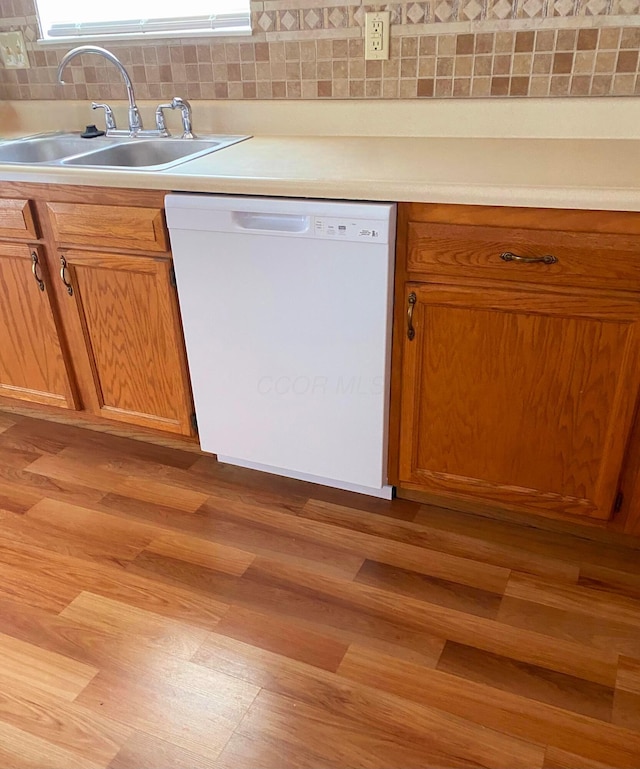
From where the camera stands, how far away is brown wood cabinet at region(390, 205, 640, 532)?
137cm

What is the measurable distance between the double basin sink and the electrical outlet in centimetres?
47

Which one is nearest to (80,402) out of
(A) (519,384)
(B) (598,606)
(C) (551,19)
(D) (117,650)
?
(D) (117,650)

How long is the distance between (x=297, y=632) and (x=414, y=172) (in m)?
1.11

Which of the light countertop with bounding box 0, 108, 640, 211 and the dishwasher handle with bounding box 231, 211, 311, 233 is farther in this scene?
the dishwasher handle with bounding box 231, 211, 311, 233

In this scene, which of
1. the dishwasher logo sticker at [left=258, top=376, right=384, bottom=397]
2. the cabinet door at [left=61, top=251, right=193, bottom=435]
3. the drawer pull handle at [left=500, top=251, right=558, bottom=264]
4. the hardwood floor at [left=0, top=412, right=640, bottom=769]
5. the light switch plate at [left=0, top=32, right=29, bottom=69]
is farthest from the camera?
the light switch plate at [left=0, top=32, right=29, bottom=69]

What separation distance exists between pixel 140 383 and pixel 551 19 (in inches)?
60.8

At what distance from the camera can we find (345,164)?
1.62m

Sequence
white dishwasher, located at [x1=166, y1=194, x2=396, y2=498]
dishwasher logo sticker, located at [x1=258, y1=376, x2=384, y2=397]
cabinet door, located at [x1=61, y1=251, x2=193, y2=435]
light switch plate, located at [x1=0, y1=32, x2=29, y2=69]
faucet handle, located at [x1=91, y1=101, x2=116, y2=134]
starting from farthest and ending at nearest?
light switch plate, located at [x1=0, y1=32, x2=29, y2=69] → faucet handle, located at [x1=91, y1=101, x2=116, y2=134] → cabinet door, located at [x1=61, y1=251, x2=193, y2=435] → dishwasher logo sticker, located at [x1=258, y1=376, x2=384, y2=397] → white dishwasher, located at [x1=166, y1=194, x2=396, y2=498]

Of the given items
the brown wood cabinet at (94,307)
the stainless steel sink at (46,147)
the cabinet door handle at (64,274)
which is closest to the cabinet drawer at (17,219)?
the brown wood cabinet at (94,307)

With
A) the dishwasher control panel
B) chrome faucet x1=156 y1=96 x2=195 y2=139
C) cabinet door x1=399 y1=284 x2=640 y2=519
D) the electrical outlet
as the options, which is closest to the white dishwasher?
the dishwasher control panel

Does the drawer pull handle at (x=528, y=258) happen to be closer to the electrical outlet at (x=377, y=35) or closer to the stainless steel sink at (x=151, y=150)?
the electrical outlet at (x=377, y=35)

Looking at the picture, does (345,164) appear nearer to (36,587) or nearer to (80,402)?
(80,402)

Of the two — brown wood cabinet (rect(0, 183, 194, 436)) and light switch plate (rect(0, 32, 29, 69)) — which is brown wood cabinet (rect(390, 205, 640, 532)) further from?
light switch plate (rect(0, 32, 29, 69))

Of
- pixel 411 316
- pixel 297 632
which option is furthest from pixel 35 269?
pixel 297 632
